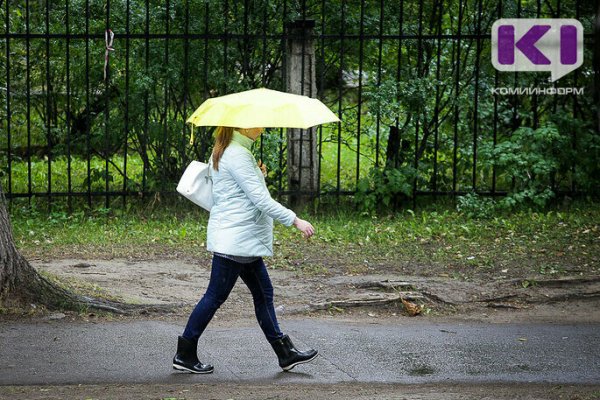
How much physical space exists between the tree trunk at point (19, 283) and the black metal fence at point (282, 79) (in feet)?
12.5

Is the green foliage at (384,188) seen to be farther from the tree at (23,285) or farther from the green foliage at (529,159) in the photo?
the tree at (23,285)

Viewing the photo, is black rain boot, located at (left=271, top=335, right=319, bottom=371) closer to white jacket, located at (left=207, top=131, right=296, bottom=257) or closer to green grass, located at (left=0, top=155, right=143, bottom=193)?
white jacket, located at (left=207, top=131, right=296, bottom=257)

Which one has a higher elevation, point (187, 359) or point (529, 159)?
point (529, 159)

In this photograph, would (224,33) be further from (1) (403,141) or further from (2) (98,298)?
(2) (98,298)

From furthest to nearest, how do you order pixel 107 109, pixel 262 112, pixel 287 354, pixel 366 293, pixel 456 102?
pixel 456 102 < pixel 107 109 < pixel 366 293 < pixel 287 354 < pixel 262 112

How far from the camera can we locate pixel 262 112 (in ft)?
17.9

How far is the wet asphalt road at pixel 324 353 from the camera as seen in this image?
223 inches

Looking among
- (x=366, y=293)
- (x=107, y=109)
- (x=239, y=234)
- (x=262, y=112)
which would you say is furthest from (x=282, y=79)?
(x=239, y=234)

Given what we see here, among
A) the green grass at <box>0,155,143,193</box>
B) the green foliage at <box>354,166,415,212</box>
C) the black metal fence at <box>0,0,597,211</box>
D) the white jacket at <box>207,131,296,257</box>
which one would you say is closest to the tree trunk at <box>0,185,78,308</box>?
Result: the white jacket at <box>207,131,296,257</box>

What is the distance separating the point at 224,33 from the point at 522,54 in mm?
3570

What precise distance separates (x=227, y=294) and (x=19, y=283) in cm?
188

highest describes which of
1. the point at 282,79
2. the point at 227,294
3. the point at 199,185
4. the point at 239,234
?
the point at 282,79

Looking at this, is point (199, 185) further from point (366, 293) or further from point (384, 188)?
point (384, 188)

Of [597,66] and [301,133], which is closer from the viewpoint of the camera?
[301,133]
